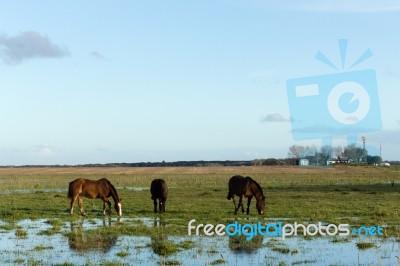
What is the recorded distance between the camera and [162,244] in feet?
45.2

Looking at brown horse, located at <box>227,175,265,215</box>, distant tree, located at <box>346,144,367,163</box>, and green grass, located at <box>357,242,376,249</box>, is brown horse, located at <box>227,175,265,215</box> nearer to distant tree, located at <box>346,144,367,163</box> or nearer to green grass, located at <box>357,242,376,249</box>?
green grass, located at <box>357,242,376,249</box>

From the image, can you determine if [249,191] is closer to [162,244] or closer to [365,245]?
[365,245]

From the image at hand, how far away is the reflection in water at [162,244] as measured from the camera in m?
13.2

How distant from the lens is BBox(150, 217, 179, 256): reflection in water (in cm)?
1325

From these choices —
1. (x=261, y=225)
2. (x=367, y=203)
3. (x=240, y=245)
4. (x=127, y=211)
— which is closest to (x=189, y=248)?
(x=240, y=245)

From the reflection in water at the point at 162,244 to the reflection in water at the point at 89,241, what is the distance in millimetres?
1124

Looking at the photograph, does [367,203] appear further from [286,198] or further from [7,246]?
[7,246]

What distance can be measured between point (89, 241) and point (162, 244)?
2.35 metres

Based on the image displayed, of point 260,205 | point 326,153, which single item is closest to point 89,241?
point 260,205

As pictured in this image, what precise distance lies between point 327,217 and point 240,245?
6774 millimetres

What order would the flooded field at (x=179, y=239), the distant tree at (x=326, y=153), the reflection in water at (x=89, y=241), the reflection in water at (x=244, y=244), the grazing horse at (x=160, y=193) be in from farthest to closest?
the distant tree at (x=326, y=153) < the grazing horse at (x=160, y=193) < the reflection in water at (x=89, y=241) < the reflection in water at (x=244, y=244) < the flooded field at (x=179, y=239)

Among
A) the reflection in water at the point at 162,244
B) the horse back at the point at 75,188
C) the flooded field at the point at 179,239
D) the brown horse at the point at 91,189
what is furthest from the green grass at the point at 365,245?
the horse back at the point at 75,188

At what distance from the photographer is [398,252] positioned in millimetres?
13250

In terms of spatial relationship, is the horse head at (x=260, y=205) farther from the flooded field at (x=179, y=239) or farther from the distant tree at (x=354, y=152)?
the distant tree at (x=354, y=152)
